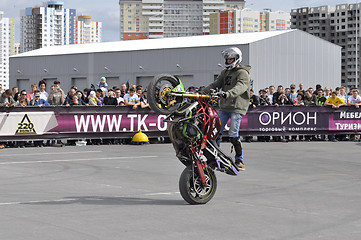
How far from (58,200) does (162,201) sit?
1.36 metres

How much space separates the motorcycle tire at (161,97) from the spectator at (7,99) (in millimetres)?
12184

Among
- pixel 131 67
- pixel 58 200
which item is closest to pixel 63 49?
pixel 131 67

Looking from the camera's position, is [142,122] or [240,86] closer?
[240,86]

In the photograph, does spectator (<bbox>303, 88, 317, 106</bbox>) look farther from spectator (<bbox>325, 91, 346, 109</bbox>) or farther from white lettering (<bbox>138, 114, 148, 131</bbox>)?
white lettering (<bbox>138, 114, 148, 131</bbox>)

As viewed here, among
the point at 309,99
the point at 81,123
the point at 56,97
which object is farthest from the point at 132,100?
the point at 309,99

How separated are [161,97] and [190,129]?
56cm

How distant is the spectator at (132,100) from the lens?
21203 mm

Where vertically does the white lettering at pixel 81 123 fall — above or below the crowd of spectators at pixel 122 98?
below

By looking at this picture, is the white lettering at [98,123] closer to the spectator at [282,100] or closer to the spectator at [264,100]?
the spectator at [264,100]

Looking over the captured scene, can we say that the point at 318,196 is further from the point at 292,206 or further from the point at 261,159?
the point at 261,159

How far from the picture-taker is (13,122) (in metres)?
19.4

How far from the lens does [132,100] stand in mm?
21406

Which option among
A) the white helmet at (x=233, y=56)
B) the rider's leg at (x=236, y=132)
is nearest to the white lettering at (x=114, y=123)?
the rider's leg at (x=236, y=132)

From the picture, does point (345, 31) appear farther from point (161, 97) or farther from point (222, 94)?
point (161, 97)
